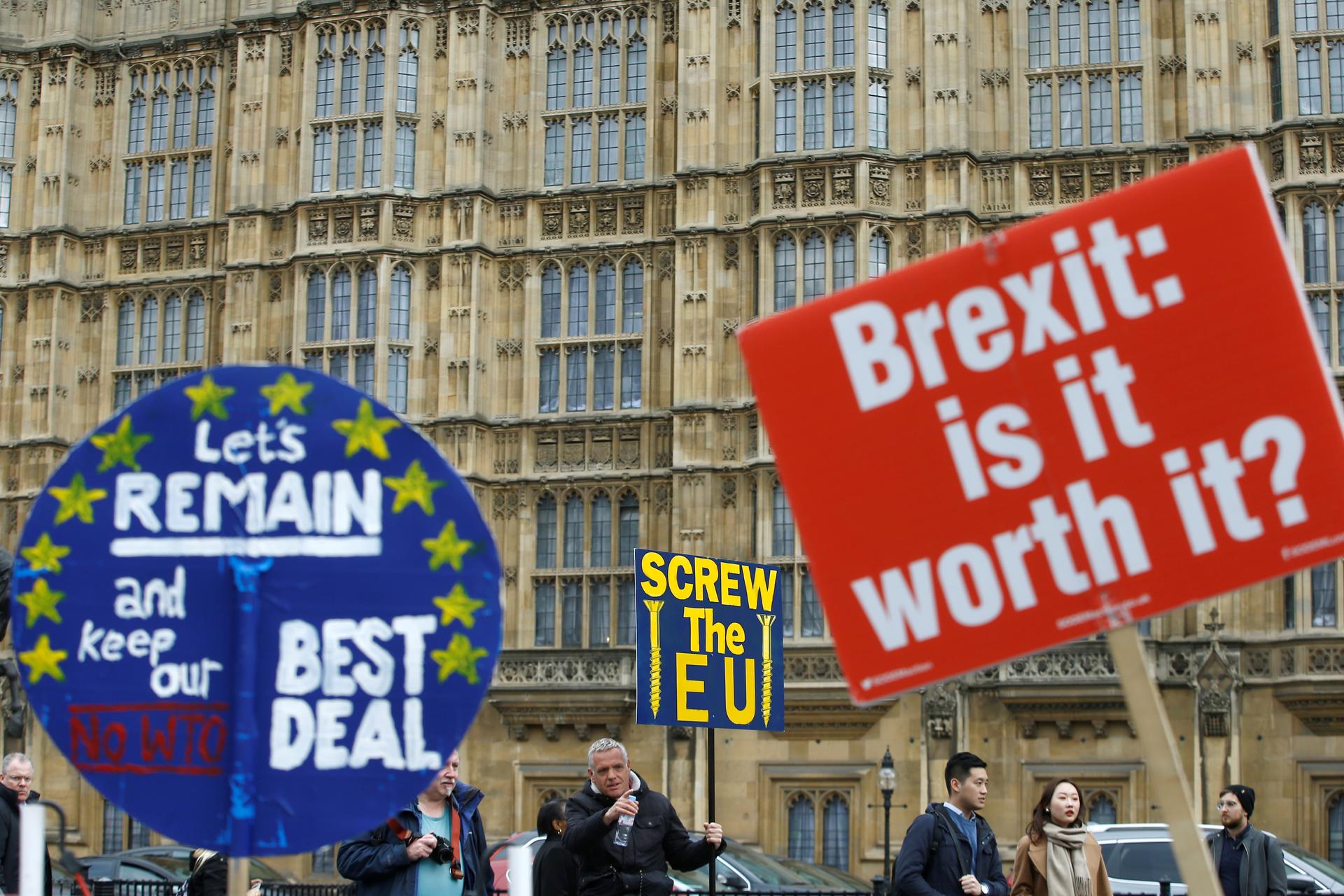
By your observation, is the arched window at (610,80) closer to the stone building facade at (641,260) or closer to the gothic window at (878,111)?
the stone building facade at (641,260)

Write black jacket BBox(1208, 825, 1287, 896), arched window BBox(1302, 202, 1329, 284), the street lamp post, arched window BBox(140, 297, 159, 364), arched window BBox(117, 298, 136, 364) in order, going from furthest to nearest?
1. arched window BBox(117, 298, 136, 364)
2. arched window BBox(140, 297, 159, 364)
3. arched window BBox(1302, 202, 1329, 284)
4. the street lamp post
5. black jacket BBox(1208, 825, 1287, 896)

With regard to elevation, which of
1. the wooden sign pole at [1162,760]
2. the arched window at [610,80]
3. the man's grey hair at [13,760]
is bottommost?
the man's grey hair at [13,760]

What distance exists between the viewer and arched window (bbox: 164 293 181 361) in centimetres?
3388

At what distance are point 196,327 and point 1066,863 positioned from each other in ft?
89.3

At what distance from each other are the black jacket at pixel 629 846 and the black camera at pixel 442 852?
735 millimetres

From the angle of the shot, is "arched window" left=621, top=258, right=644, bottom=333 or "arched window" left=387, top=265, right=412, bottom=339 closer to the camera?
"arched window" left=621, top=258, right=644, bottom=333

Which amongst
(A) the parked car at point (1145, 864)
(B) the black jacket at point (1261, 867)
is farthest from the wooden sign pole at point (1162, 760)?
(A) the parked car at point (1145, 864)

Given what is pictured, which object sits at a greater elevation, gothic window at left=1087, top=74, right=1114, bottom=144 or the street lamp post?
gothic window at left=1087, top=74, right=1114, bottom=144

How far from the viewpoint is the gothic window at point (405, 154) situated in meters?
32.2

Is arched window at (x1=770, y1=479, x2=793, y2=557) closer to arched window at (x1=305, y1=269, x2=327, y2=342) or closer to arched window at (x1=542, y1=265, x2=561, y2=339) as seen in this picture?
arched window at (x1=542, y1=265, x2=561, y2=339)

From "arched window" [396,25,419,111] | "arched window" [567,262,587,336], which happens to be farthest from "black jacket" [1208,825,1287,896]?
"arched window" [396,25,419,111]

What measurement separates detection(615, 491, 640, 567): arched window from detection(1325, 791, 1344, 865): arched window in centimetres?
1078

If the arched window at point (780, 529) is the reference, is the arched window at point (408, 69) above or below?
above

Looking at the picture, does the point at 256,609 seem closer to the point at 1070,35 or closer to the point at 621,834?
the point at 621,834
